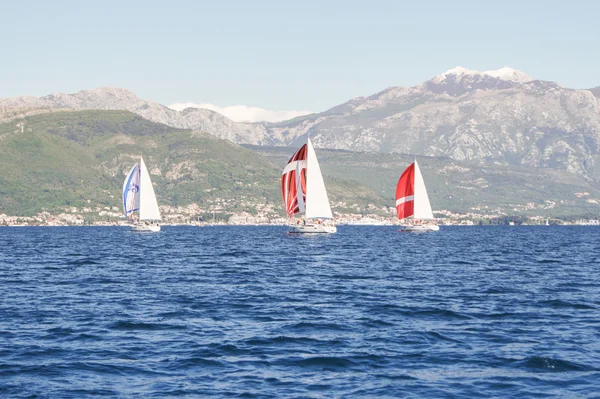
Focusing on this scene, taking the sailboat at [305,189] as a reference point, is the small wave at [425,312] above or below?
below

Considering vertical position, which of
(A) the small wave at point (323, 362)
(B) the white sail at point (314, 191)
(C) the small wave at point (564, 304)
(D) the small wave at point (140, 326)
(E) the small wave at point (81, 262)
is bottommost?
(C) the small wave at point (564, 304)

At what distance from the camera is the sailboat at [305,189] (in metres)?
156

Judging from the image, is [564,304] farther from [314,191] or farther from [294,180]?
[294,180]

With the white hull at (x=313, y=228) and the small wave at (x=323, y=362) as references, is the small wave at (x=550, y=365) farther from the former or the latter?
the white hull at (x=313, y=228)

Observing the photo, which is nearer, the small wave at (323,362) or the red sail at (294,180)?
the small wave at (323,362)

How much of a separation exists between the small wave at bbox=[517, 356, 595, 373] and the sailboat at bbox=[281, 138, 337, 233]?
12338 centimetres

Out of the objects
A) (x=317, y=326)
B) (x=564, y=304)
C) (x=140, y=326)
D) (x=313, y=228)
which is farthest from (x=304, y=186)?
(x=140, y=326)

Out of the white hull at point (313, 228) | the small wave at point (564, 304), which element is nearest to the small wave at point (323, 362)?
the small wave at point (564, 304)

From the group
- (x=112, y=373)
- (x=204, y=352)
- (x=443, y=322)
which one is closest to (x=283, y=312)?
(x=443, y=322)

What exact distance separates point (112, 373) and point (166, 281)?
33124 millimetres

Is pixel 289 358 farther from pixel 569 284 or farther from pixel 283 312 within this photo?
pixel 569 284

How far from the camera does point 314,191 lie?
523 feet

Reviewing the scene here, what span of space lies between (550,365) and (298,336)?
435 inches

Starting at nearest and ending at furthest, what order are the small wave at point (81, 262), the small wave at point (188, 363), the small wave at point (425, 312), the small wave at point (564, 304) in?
1. the small wave at point (188, 363)
2. the small wave at point (425, 312)
3. the small wave at point (564, 304)
4. the small wave at point (81, 262)
